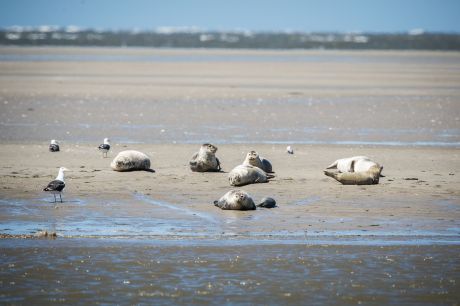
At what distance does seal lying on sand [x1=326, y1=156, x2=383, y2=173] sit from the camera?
51.9ft

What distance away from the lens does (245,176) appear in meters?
15.2

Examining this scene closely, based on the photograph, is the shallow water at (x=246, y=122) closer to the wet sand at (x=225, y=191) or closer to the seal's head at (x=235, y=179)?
the wet sand at (x=225, y=191)

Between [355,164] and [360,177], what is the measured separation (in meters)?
0.62

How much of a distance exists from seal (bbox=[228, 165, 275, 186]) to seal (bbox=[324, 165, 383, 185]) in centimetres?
127

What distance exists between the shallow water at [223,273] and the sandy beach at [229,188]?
0.03m

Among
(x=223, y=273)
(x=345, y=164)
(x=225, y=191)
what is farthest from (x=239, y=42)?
(x=223, y=273)

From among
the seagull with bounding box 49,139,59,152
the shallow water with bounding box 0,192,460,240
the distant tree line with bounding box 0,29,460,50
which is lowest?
the distant tree line with bounding box 0,29,460,50

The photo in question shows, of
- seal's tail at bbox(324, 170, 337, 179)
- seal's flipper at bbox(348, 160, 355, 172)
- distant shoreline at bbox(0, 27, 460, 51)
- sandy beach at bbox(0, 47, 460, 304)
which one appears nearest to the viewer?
sandy beach at bbox(0, 47, 460, 304)

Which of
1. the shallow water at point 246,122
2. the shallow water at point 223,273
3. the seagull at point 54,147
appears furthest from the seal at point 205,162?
the shallow water at point 223,273

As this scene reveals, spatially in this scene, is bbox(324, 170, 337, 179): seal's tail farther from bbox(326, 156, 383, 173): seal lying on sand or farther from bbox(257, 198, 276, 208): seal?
bbox(257, 198, 276, 208): seal

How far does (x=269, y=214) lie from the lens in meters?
13.1

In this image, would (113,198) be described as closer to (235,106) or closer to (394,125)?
(394,125)

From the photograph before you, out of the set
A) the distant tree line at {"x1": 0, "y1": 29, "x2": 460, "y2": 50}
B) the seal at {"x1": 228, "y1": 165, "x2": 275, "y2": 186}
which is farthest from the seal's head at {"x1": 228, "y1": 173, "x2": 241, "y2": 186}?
the distant tree line at {"x1": 0, "y1": 29, "x2": 460, "y2": 50}

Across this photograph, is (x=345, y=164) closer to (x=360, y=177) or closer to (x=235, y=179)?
(x=360, y=177)
